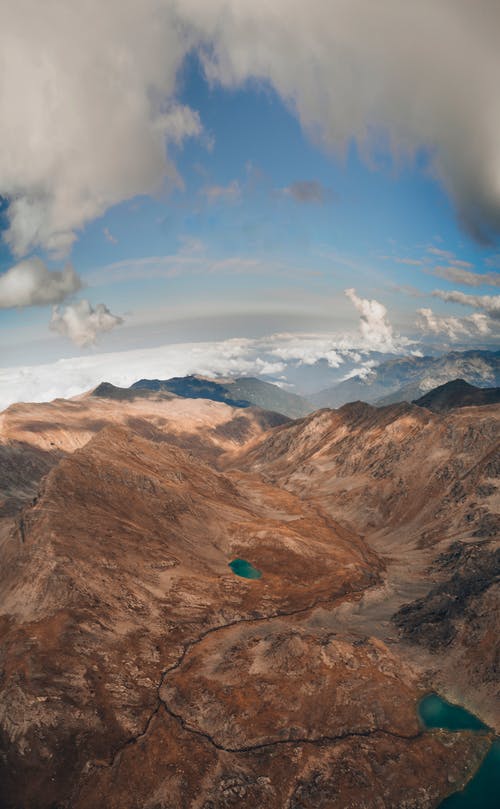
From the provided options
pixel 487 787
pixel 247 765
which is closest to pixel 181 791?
pixel 247 765

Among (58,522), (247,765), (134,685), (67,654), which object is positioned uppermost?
(58,522)

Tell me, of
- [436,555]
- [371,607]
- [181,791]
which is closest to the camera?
[181,791]

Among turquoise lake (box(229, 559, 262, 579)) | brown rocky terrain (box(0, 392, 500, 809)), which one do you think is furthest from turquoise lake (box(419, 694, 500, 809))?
turquoise lake (box(229, 559, 262, 579))

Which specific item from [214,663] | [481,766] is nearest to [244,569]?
[214,663]

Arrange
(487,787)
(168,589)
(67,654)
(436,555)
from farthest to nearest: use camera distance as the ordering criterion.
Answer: (436,555), (168,589), (67,654), (487,787)

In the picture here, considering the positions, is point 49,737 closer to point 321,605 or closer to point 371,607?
point 321,605

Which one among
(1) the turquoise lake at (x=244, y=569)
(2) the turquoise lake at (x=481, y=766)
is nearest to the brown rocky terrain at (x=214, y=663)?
(2) the turquoise lake at (x=481, y=766)

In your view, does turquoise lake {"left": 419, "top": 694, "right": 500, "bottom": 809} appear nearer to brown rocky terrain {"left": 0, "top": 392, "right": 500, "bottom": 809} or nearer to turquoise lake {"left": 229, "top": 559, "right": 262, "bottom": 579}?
brown rocky terrain {"left": 0, "top": 392, "right": 500, "bottom": 809}
